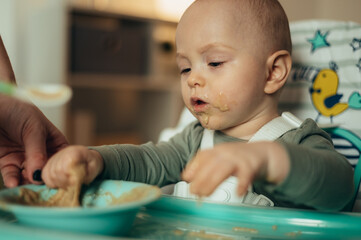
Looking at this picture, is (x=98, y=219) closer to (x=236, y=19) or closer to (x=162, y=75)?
(x=236, y=19)

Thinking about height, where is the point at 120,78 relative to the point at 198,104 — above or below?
below

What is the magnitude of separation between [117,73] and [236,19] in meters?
1.73

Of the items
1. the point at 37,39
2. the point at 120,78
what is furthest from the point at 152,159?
the point at 120,78

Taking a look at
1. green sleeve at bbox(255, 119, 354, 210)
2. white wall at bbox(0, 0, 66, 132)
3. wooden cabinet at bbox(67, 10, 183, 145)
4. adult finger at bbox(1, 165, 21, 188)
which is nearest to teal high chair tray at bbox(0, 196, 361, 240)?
green sleeve at bbox(255, 119, 354, 210)

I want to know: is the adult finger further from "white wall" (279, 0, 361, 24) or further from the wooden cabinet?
Answer: the wooden cabinet

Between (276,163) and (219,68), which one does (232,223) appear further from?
(219,68)

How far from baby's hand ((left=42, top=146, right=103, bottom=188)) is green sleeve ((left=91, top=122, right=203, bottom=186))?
0.21ft

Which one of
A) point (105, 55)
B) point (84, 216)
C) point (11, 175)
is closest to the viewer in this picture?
point (84, 216)

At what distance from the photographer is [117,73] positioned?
7.93ft

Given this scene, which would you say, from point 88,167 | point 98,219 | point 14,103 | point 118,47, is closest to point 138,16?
point 118,47

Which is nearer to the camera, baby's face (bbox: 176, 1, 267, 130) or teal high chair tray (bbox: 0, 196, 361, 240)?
teal high chair tray (bbox: 0, 196, 361, 240)

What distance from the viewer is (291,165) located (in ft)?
1.54

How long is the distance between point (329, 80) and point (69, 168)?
0.64 m

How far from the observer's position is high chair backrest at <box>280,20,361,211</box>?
907 millimetres
